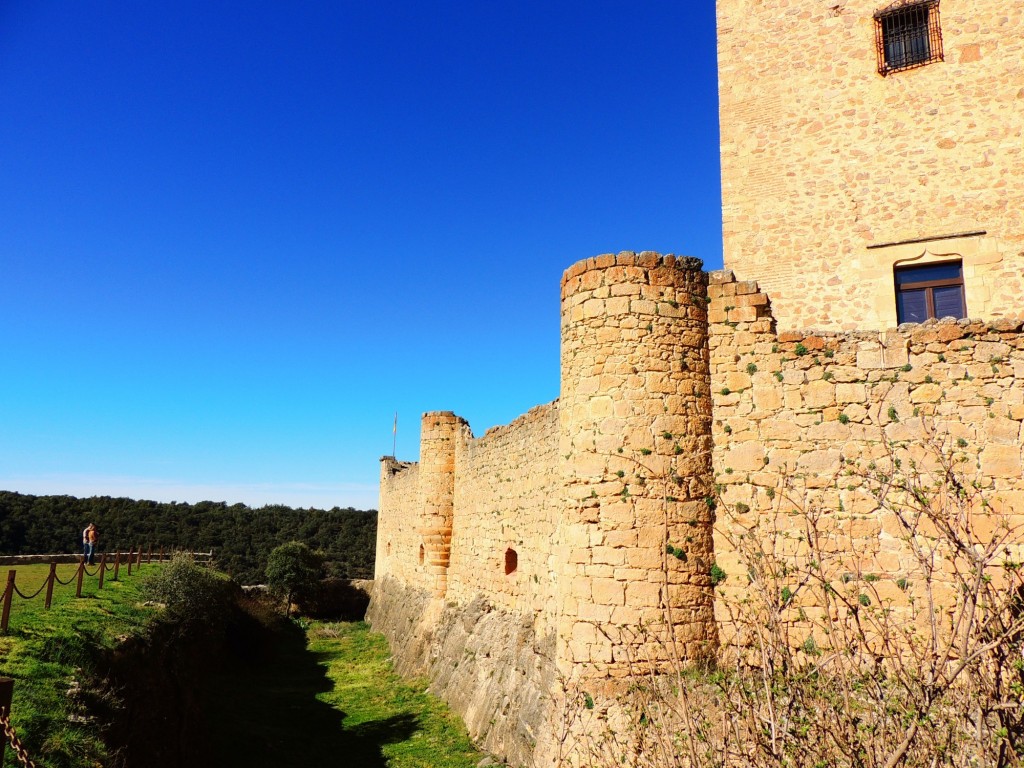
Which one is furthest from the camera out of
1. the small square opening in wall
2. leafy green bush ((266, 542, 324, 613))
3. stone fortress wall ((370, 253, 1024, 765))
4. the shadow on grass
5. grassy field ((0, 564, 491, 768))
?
leafy green bush ((266, 542, 324, 613))

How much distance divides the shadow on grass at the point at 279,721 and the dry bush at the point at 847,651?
23.0ft

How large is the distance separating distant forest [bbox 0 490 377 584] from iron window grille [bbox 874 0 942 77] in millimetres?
37095

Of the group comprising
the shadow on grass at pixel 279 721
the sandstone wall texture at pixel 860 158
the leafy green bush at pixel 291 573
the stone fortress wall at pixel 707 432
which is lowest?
the shadow on grass at pixel 279 721

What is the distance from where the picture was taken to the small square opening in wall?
12.6 meters

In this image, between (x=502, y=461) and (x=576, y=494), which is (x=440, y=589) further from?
(x=576, y=494)

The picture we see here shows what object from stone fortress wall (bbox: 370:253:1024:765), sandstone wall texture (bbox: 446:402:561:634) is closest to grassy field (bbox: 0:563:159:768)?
A: stone fortress wall (bbox: 370:253:1024:765)

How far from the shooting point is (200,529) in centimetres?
5175

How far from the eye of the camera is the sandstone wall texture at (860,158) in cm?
1072

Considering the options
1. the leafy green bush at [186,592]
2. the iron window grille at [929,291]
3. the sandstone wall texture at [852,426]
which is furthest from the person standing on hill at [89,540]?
the iron window grille at [929,291]

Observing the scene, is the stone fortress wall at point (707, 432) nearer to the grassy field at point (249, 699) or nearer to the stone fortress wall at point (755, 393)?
the stone fortress wall at point (755, 393)

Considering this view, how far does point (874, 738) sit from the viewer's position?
150 inches

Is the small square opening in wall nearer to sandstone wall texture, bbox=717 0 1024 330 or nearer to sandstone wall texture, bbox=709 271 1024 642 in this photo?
sandstone wall texture, bbox=709 271 1024 642

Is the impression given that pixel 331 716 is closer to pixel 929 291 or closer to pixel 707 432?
pixel 707 432

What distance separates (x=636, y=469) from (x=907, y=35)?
9458 millimetres
